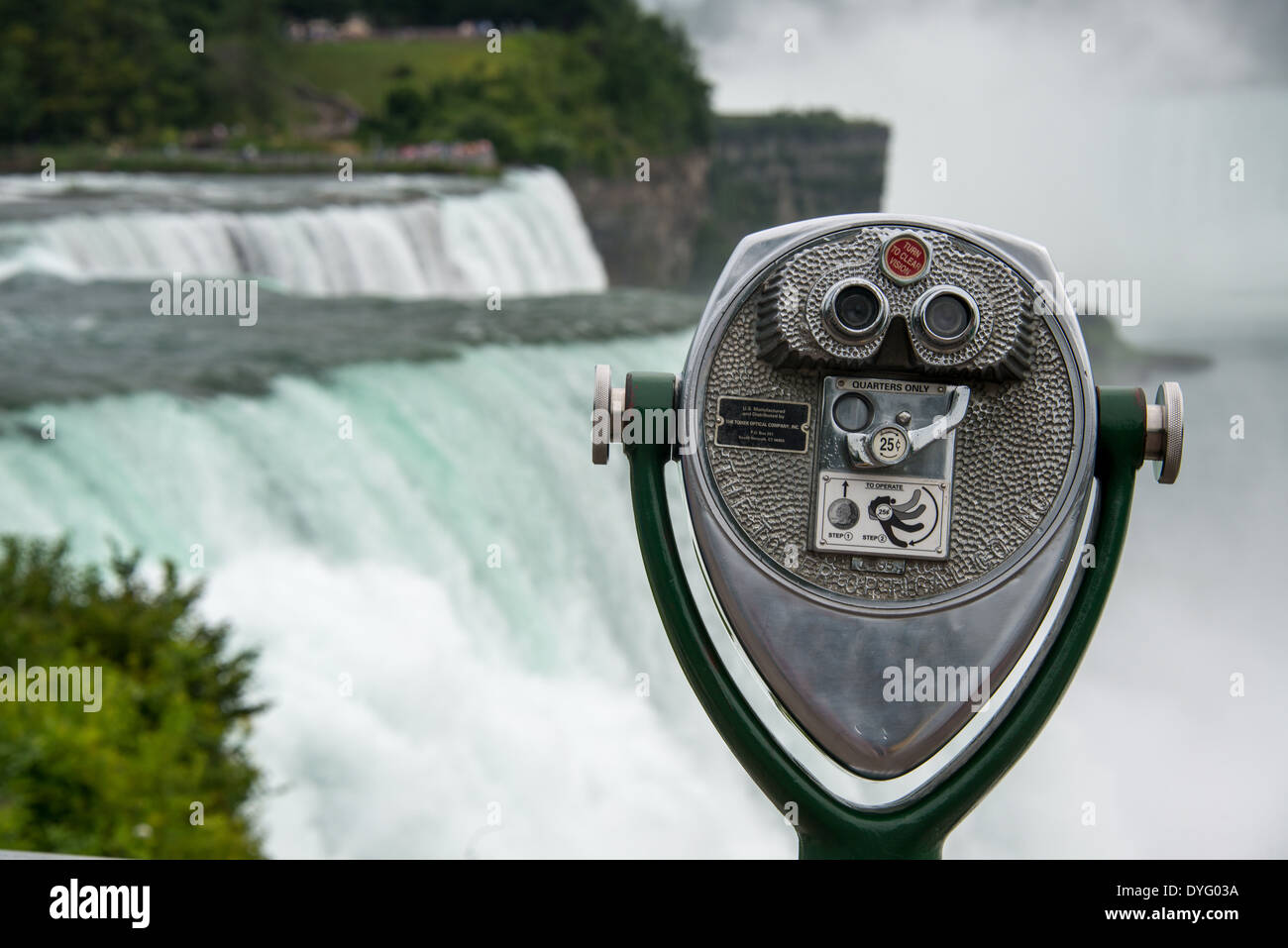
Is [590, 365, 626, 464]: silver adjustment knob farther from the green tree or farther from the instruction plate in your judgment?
the green tree

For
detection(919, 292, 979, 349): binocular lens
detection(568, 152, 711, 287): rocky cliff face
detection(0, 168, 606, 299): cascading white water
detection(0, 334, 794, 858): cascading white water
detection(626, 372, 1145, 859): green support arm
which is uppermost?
detection(568, 152, 711, 287): rocky cliff face

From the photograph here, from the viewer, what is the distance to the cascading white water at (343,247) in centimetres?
998

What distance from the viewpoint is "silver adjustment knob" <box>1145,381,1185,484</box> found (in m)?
1.21

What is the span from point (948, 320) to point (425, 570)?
4.66 meters

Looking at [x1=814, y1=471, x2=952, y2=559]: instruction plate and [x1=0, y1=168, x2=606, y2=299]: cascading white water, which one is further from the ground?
[x1=0, y1=168, x2=606, y2=299]: cascading white water

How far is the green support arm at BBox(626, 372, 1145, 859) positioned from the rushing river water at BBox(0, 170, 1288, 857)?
3.52 meters

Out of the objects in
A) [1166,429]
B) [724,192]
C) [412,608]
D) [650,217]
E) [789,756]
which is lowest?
[412,608]

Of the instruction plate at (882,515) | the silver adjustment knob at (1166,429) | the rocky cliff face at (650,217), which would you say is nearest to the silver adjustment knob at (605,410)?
the instruction plate at (882,515)

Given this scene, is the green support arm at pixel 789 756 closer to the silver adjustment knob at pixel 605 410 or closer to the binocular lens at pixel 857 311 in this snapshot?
the silver adjustment knob at pixel 605 410

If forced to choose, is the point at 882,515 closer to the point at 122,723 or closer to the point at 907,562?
the point at 907,562

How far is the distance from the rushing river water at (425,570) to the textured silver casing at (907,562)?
11.6ft

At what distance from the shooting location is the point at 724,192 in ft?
76.7

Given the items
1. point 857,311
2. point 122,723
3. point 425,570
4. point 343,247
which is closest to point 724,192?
point 343,247

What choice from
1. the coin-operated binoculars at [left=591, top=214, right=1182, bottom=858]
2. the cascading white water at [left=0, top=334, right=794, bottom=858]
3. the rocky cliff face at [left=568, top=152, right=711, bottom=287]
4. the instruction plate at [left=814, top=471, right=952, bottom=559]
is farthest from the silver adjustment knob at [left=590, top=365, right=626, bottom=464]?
the rocky cliff face at [left=568, top=152, right=711, bottom=287]
